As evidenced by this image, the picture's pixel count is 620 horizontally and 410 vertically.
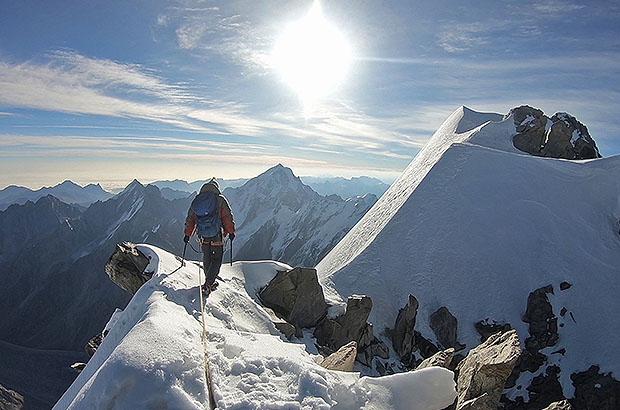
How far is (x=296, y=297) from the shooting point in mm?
20656

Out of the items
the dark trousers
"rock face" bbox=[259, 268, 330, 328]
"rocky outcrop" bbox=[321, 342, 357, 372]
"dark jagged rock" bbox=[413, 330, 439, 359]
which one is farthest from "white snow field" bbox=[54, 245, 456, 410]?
"dark jagged rock" bbox=[413, 330, 439, 359]

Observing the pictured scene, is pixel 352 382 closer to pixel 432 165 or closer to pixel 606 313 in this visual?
pixel 606 313

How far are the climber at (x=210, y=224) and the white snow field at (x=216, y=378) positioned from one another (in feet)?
13.3

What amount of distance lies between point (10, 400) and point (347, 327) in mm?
95148

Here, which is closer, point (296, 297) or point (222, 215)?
point (222, 215)

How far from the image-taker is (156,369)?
627cm

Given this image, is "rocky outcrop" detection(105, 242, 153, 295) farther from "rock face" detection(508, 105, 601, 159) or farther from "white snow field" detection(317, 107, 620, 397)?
"rock face" detection(508, 105, 601, 159)

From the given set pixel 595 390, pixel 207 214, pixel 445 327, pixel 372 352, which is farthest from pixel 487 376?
pixel 445 327

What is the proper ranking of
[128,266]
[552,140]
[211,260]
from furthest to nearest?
[552,140] → [128,266] → [211,260]

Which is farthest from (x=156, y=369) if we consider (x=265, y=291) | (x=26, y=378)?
(x=26, y=378)

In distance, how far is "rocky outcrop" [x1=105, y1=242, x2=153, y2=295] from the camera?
16.7m

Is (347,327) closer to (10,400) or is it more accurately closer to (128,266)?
(128,266)

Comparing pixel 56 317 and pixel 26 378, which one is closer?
pixel 26 378

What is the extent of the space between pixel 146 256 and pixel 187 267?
255 cm
